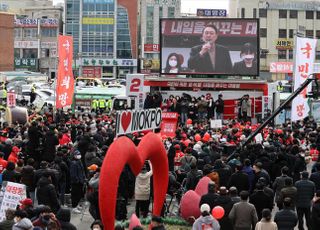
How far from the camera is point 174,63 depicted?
38.8 m

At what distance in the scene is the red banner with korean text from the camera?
27531 mm

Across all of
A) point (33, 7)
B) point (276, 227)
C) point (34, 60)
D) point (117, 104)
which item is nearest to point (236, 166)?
point (276, 227)

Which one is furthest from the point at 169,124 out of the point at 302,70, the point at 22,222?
the point at 22,222

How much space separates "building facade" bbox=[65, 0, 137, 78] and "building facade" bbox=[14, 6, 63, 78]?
6.87m

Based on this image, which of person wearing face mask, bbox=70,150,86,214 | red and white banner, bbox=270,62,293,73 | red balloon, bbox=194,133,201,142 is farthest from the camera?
red and white banner, bbox=270,62,293,73

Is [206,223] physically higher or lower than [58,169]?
lower

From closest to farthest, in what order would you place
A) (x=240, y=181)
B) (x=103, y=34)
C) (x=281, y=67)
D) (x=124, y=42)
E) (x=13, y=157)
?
(x=240, y=181) < (x=13, y=157) < (x=281, y=67) < (x=103, y=34) < (x=124, y=42)

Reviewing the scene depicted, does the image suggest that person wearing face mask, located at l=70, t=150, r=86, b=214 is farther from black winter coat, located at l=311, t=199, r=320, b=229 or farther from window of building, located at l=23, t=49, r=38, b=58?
window of building, located at l=23, t=49, r=38, b=58

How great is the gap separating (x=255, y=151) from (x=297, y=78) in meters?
5.52

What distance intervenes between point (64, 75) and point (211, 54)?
11879 millimetres

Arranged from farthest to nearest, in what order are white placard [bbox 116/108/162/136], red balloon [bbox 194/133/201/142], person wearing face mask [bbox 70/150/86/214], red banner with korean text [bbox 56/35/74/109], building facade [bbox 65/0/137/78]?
building facade [bbox 65/0/137/78]
red banner with korean text [bbox 56/35/74/109]
red balloon [bbox 194/133/201/142]
person wearing face mask [bbox 70/150/86/214]
white placard [bbox 116/108/162/136]

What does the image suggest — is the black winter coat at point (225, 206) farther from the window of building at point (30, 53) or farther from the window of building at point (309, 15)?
the window of building at point (309, 15)

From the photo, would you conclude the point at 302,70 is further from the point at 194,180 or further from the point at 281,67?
the point at 281,67

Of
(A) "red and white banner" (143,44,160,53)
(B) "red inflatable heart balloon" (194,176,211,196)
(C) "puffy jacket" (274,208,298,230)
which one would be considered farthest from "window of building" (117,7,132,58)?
(C) "puffy jacket" (274,208,298,230)
